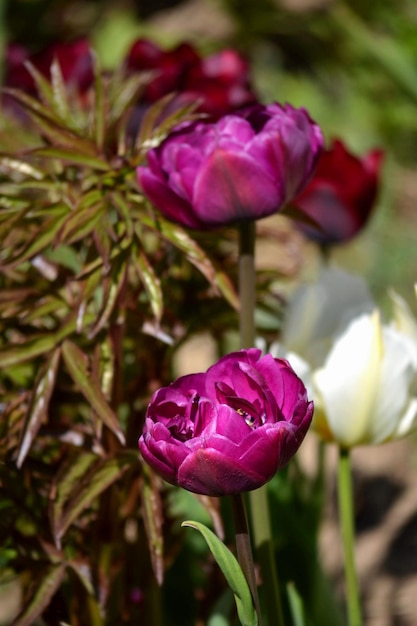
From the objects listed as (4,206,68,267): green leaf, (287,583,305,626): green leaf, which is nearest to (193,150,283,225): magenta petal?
(4,206,68,267): green leaf

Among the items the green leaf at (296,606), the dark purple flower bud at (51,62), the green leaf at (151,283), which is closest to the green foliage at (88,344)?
the green leaf at (151,283)

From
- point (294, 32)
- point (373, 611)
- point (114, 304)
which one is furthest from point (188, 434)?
point (294, 32)

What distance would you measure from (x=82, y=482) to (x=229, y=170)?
25 cm

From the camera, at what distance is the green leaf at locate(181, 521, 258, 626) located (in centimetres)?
56

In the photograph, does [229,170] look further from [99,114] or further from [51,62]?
[51,62]

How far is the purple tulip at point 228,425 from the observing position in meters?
0.55

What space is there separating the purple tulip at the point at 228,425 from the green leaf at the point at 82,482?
18 centimetres

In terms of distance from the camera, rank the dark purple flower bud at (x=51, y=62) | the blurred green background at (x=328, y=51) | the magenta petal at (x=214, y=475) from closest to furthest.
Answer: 1. the magenta petal at (x=214, y=475)
2. the dark purple flower bud at (x=51, y=62)
3. the blurred green background at (x=328, y=51)

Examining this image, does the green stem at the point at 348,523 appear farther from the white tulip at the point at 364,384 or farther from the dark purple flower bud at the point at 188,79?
the dark purple flower bud at the point at 188,79

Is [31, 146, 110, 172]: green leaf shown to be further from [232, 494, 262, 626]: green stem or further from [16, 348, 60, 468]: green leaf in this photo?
[232, 494, 262, 626]: green stem

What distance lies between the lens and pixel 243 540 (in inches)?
23.6

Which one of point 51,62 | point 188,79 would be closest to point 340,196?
point 188,79

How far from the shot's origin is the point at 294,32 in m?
3.28

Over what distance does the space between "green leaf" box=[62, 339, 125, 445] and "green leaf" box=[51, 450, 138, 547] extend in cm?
3
